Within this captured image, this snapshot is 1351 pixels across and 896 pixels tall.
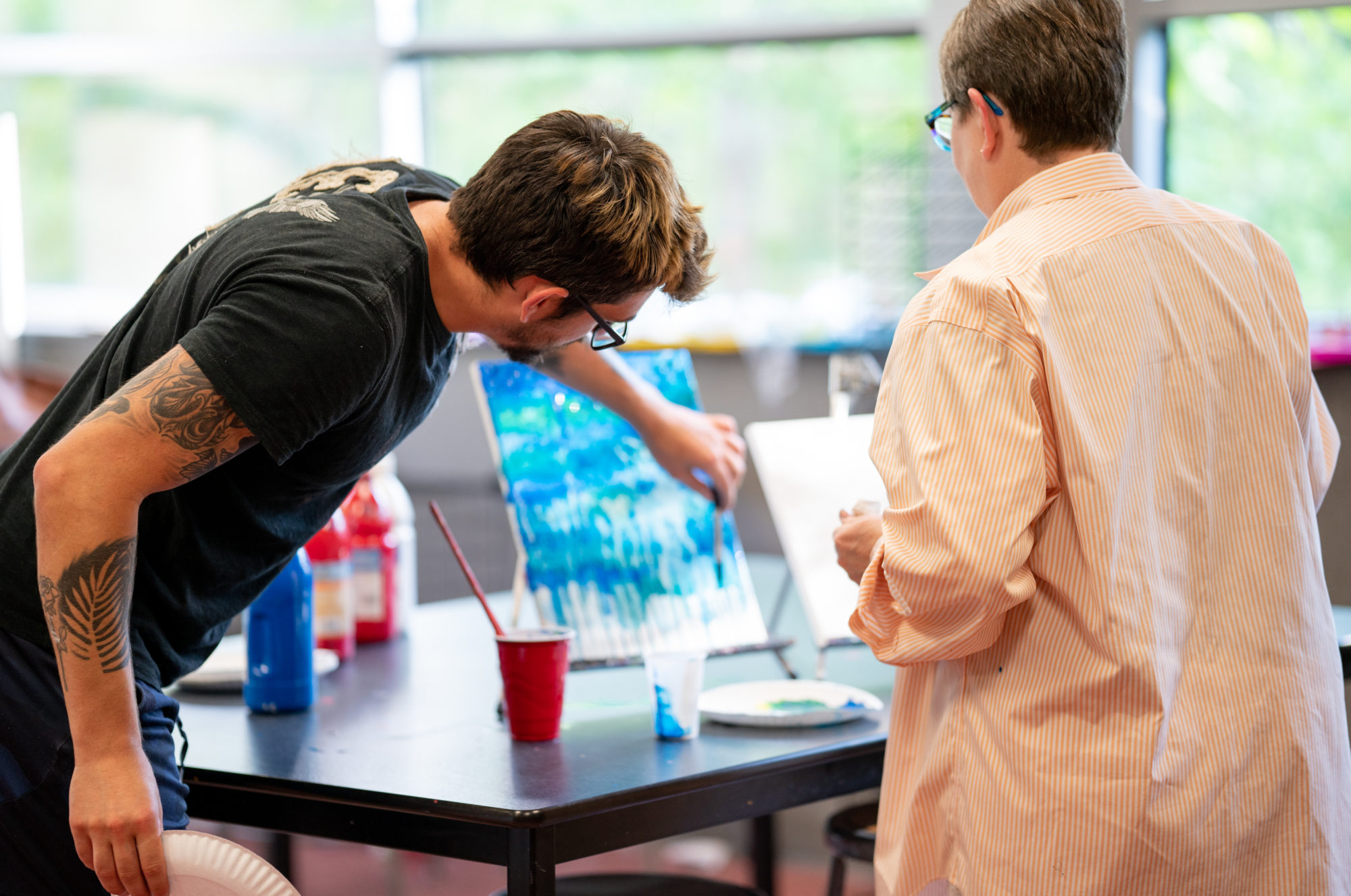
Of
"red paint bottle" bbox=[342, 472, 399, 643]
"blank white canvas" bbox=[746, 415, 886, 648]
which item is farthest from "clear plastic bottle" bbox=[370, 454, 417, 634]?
"blank white canvas" bbox=[746, 415, 886, 648]

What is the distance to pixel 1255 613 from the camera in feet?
3.72

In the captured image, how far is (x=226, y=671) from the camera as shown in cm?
177

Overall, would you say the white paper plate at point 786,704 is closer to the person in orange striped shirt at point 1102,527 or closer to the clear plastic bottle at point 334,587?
the person in orange striped shirt at point 1102,527

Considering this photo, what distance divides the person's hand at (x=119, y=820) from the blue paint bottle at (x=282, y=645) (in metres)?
0.49

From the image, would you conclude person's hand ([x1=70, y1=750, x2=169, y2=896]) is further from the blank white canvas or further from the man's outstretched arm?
the blank white canvas

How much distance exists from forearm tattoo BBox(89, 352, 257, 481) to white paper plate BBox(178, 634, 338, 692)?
70 cm

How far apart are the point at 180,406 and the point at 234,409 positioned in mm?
43

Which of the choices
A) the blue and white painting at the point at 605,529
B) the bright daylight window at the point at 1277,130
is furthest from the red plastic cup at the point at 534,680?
the bright daylight window at the point at 1277,130

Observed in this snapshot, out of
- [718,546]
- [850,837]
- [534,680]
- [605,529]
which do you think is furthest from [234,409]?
[850,837]

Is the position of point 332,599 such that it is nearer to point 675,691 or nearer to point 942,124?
point 675,691

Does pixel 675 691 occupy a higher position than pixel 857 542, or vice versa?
pixel 857 542

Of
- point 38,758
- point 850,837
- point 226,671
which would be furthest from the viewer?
point 850,837

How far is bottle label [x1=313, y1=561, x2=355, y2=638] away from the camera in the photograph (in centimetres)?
190

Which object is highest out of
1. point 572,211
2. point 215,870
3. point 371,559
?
point 572,211
